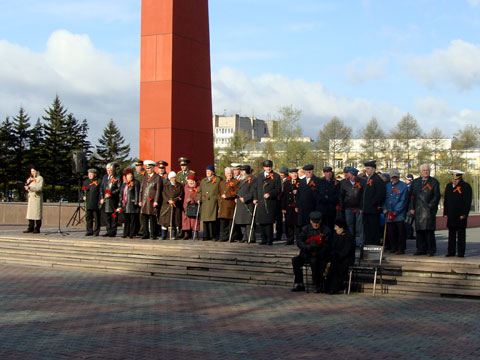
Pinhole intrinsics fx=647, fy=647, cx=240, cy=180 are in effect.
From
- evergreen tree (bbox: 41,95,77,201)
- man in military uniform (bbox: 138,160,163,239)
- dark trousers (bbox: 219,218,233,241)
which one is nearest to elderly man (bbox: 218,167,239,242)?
dark trousers (bbox: 219,218,233,241)

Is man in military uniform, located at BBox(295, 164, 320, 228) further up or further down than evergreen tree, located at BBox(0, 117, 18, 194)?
further down

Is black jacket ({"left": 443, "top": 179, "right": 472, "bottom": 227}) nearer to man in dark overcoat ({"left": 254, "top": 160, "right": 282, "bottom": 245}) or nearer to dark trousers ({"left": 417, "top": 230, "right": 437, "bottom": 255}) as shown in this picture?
dark trousers ({"left": 417, "top": 230, "right": 437, "bottom": 255})

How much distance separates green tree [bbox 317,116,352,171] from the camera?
75188mm

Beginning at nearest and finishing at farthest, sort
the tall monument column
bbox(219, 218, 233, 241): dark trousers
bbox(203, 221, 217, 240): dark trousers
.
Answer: bbox(219, 218, 233, 241): dark trousers < bbox(203, 221, 217, 240): dark trousers < the tall monument column

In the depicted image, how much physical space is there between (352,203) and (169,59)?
26.0 feet

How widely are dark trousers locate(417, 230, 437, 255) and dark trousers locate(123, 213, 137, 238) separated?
7.54 meters

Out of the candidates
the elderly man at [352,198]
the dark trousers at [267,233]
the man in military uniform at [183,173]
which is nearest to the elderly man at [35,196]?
the man in military uniform at [183,173]

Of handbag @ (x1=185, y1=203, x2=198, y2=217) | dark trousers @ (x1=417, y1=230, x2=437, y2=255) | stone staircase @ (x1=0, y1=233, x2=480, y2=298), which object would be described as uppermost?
handbag @ (x1=185, y1=203, x2=198, y2=217)


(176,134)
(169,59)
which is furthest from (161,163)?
(169,59)

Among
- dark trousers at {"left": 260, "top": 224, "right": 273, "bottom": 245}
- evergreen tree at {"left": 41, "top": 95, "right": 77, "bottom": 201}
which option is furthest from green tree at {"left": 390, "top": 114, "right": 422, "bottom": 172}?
dark trousers at {"left": 260, "top": 224, "right": 273, "bottom": 245}

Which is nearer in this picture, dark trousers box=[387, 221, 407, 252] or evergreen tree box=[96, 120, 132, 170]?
dark trousers box=[387, 221, 407, 252]

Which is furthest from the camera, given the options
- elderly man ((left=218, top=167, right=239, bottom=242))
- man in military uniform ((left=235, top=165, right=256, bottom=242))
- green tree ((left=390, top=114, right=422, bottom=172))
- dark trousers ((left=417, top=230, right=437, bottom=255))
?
green tree ((left=390, top=114, right=422, bottom=172))

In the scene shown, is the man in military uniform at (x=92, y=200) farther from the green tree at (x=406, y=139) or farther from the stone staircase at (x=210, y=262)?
the green tree at (x=406, y=139)

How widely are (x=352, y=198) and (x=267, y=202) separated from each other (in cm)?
208
